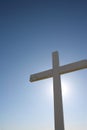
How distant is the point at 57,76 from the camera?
5.22 meters

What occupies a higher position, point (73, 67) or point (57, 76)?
point (73, 67)

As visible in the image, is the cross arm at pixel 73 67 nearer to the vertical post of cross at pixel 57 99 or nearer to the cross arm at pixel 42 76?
the vertical post of cross at pixel 57 99

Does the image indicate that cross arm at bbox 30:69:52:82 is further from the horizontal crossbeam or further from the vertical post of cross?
the vertical post of cross

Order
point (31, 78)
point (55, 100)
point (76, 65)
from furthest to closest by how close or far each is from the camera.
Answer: point (31, 78) < point (76, 65) < point (55, 100)

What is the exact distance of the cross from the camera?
4.44 metres

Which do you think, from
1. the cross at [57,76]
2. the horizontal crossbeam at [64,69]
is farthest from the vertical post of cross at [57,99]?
the horizontal crossbeam at [64,69]

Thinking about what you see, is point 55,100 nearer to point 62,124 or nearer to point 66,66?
point 62,124

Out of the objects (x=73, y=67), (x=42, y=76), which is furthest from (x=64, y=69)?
(x=42, y=76)

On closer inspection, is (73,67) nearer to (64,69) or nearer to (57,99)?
(64,69)

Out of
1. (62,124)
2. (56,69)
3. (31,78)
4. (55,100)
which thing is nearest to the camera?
(62,124)

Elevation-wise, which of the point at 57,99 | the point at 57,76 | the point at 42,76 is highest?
the point at 42,76

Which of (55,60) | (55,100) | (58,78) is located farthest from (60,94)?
(55,60)

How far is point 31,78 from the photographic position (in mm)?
5766

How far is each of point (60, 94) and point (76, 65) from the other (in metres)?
1.00
